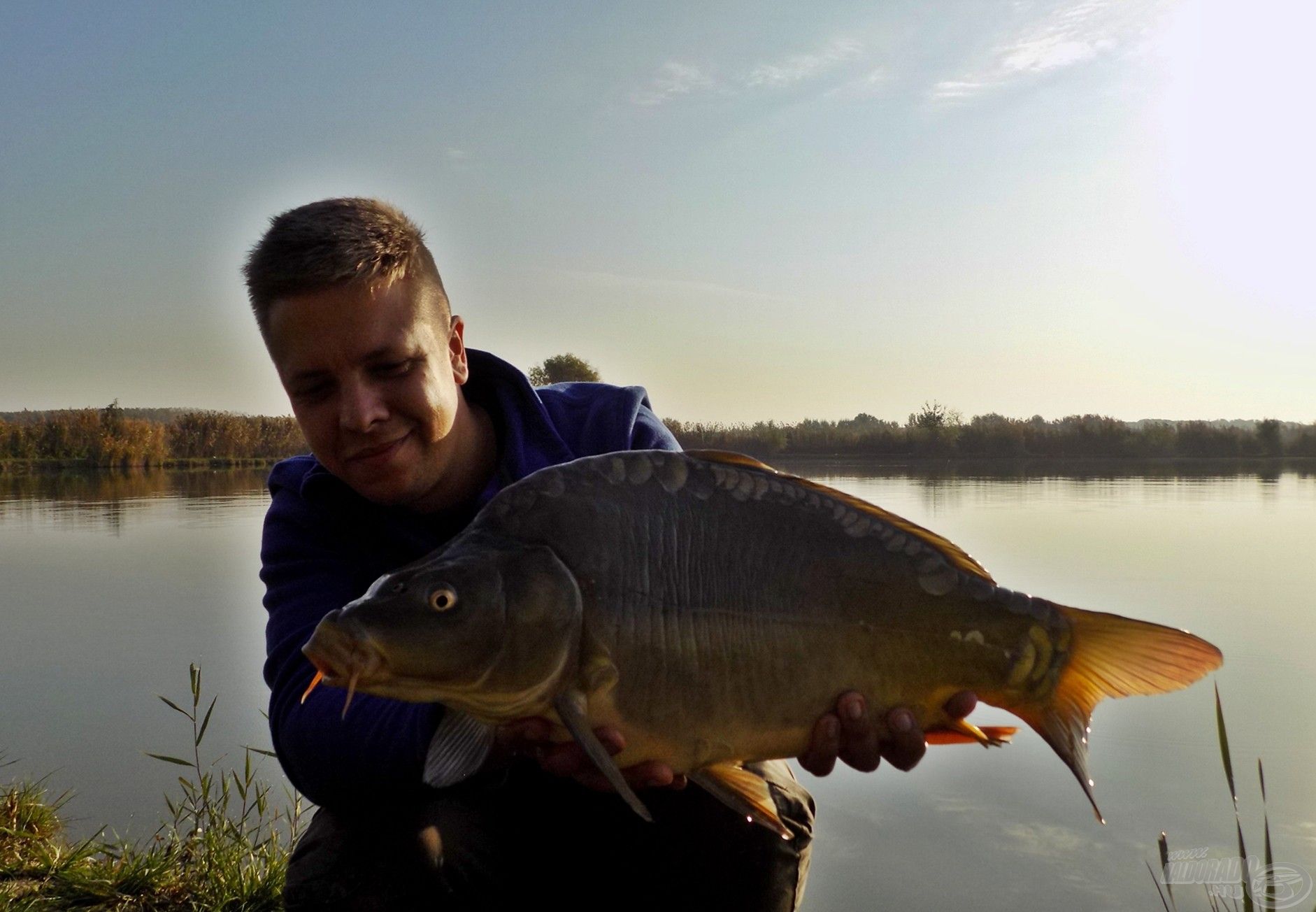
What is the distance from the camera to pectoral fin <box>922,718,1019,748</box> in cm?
144

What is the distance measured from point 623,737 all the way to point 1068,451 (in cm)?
2734

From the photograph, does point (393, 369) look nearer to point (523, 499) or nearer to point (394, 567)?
point (394, 567)

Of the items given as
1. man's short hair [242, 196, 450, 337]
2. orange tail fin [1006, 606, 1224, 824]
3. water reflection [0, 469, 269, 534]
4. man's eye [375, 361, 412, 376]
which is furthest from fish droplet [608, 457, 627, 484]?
water reflection [0, 469, 269, 534]

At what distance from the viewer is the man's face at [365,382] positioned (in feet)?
6.49

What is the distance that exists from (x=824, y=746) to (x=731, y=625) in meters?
0.23

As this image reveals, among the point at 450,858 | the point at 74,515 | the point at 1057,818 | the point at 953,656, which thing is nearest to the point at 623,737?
the point at 953,656

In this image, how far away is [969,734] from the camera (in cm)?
144

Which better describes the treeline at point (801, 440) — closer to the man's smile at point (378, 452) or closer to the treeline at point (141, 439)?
the treeline at point (141, 439)

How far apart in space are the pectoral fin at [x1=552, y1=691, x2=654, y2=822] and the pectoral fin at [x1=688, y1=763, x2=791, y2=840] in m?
0.15

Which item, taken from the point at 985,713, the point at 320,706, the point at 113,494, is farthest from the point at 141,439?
the point at 320,706

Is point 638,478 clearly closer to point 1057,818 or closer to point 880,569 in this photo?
point 880,569

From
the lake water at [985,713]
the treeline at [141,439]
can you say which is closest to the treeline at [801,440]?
the treeline at [141,439]

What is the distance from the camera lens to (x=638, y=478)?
1.41 meters

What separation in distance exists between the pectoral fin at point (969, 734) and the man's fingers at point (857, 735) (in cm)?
9
